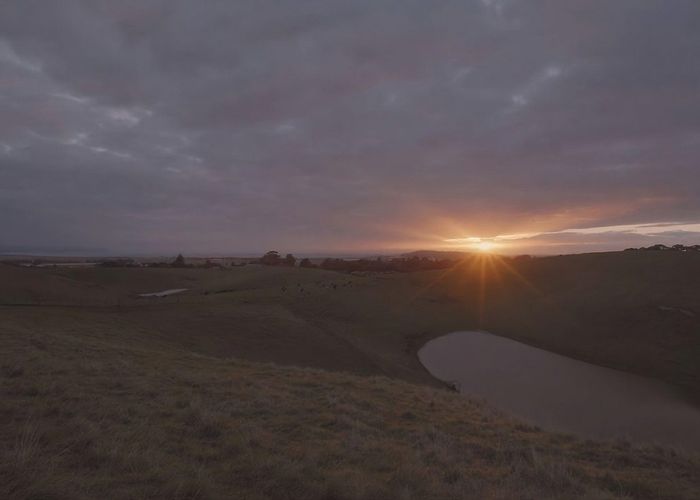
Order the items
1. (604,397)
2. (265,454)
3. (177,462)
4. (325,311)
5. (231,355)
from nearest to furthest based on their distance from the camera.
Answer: (177,462), (265,454), (231,355), (604,397), (325,311)

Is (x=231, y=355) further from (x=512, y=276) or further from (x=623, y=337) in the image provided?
(x=512, y=276)

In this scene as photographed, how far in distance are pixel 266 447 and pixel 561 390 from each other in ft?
66.4

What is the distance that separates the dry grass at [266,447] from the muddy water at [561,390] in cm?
693

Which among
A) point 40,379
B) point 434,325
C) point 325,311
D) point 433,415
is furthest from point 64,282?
point 433,415

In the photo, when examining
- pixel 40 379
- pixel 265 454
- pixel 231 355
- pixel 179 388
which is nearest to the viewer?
pixel 265 454

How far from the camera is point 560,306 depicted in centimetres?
3491

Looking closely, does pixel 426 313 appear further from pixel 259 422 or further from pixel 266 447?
pixel 266 447

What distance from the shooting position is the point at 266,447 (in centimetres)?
627

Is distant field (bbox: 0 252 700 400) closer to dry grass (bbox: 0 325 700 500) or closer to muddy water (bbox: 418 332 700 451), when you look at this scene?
muddy water (bbox: 418 332 700 451)

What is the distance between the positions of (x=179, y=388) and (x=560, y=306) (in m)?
33.0

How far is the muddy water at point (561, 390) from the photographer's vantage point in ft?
55.8

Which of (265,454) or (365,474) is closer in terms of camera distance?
(365,474)

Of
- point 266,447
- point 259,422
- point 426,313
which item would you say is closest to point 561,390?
point 426,313

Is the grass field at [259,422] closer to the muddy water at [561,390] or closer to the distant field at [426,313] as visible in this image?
the distant field at [426,313]
